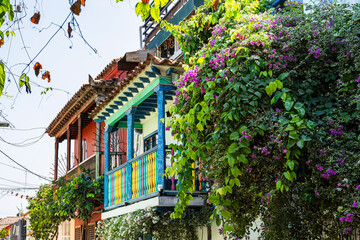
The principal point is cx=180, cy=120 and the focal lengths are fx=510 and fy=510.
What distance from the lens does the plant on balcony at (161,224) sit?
9914mm

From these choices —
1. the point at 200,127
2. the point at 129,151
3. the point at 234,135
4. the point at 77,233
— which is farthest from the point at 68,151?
the point at 234,135

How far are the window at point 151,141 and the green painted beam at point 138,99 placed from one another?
1.26 metres

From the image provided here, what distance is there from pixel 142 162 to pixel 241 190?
4365 millimetres

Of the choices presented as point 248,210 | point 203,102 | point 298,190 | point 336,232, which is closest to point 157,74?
point 203,102

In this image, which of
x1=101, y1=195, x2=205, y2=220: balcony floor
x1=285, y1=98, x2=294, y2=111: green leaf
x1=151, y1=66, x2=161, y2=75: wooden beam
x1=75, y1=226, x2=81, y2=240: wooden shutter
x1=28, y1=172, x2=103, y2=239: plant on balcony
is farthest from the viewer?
x1=75, y1=226, x2=81, y2=240: wooden shutter

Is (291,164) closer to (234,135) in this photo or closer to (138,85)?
(234,135)

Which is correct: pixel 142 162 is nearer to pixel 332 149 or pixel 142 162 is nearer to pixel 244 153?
pixel 244 153

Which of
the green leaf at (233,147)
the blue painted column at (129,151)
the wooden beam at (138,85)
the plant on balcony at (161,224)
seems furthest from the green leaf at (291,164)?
the blue painted column at (129,151)

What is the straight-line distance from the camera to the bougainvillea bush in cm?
578

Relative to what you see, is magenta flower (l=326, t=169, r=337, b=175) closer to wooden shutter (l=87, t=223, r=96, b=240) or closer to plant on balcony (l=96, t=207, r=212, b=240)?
plant on balcony (l=96, t=207, r=212, b=240)

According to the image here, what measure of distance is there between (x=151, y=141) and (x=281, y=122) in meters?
8.32

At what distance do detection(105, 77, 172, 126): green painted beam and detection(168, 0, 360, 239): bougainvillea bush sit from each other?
2883 millimetres

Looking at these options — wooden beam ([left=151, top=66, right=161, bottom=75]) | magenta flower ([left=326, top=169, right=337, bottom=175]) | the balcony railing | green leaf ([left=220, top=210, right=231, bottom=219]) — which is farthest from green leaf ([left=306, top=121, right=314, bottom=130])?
wooden beam ([left=151, top=66, right=161, bottom=75])

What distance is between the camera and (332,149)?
18.7 ft
